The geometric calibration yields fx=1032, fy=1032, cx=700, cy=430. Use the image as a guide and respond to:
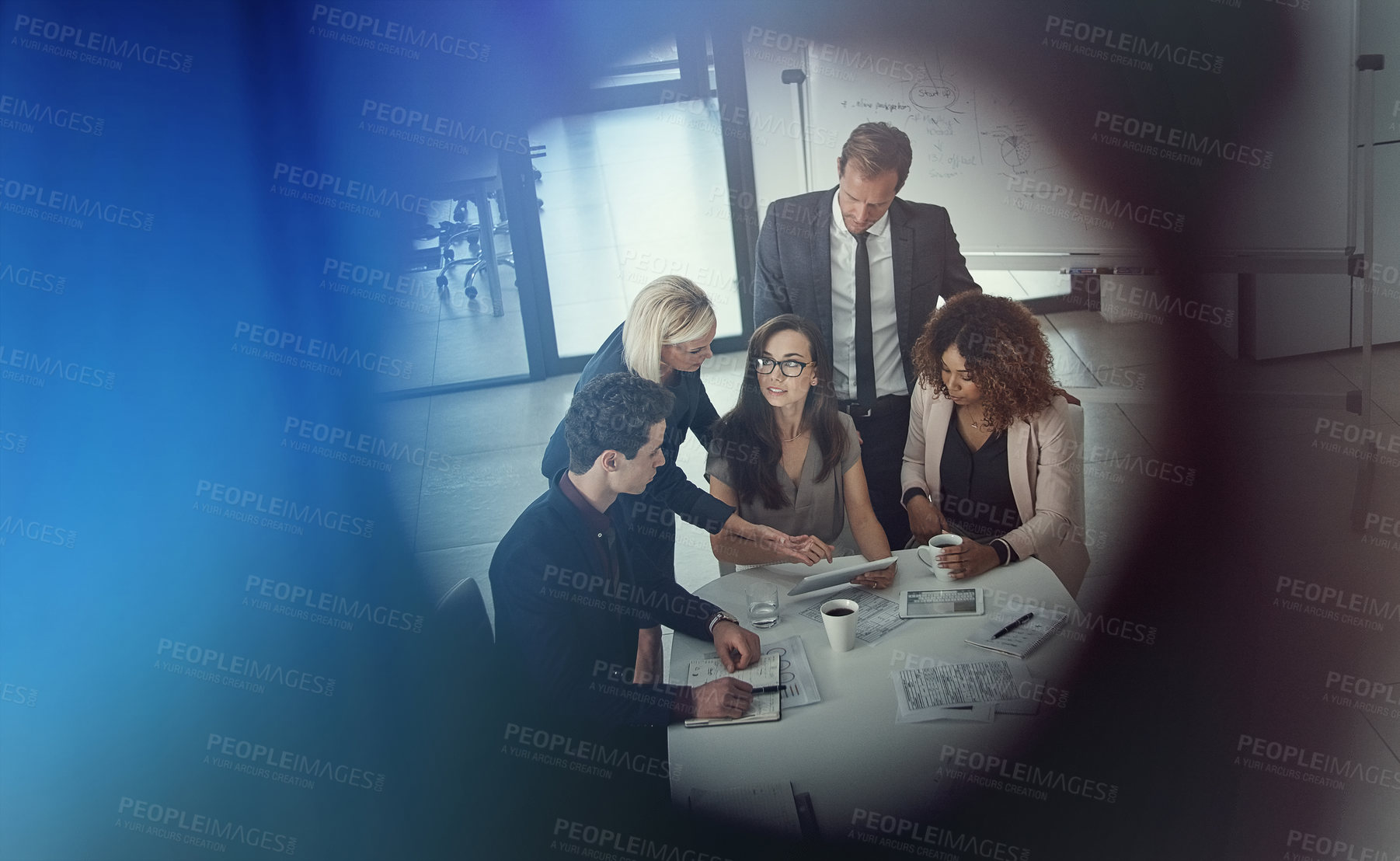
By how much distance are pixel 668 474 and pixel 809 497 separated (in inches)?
16.2

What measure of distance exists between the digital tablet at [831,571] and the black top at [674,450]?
0.31 meters

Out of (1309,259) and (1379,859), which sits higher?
(1309,259)

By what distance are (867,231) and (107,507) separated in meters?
2.20

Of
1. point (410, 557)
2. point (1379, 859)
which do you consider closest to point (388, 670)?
point (410, 557)

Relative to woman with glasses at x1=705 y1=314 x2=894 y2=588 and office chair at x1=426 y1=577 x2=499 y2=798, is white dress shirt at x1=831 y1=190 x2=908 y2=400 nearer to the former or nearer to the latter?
woman with glasses at x1=705 y1=314 x2=894 y2=588

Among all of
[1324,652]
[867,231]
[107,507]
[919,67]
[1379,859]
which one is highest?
[919,67]

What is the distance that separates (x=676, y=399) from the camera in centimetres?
292

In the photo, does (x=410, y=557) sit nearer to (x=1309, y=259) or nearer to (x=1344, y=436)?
(x=1309, y=259)

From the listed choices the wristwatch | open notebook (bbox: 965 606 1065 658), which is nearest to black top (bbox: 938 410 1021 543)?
open notebook (bbox: 965 606 1065 658)

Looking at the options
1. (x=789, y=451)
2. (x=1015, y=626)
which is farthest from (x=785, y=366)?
(x=1015, y=626)

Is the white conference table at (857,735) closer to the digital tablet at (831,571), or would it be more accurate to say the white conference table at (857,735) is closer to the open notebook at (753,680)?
the open notebook at (753,680)

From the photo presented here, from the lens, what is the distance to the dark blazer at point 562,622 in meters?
2.29

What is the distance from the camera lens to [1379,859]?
8.60 ft

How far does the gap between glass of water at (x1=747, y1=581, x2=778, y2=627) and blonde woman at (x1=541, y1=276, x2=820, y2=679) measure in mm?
150
